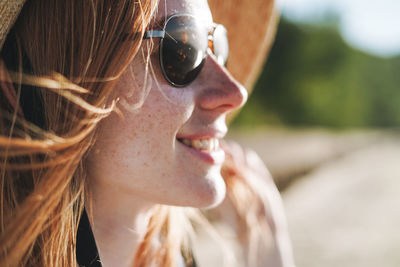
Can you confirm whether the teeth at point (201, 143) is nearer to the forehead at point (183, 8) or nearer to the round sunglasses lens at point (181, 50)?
the round sunglasses lens at point (181, 50)

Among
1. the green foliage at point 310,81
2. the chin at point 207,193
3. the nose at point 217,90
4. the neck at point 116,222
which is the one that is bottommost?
the green foliage at point 310,81

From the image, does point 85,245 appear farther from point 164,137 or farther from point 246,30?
point 246,30

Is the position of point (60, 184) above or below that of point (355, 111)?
above

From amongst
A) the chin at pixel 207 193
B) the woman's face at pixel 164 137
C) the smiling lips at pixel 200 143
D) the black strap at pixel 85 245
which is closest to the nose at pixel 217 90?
the woman's face at pixel 164 137

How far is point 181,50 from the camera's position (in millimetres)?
1498

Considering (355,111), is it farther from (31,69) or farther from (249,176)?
(31,69)

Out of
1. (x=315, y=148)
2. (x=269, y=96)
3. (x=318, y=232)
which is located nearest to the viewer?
(x=318, y=232)

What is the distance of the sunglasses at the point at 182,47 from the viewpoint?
1.47m

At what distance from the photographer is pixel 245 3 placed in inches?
95.7

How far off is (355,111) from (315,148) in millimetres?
6250

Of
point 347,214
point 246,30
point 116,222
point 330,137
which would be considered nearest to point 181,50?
point 116,222

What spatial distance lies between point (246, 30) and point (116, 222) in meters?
1.37

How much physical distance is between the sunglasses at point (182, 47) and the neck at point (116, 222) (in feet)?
1.61

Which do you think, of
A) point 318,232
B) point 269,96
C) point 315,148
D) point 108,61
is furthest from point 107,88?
point 269,96
